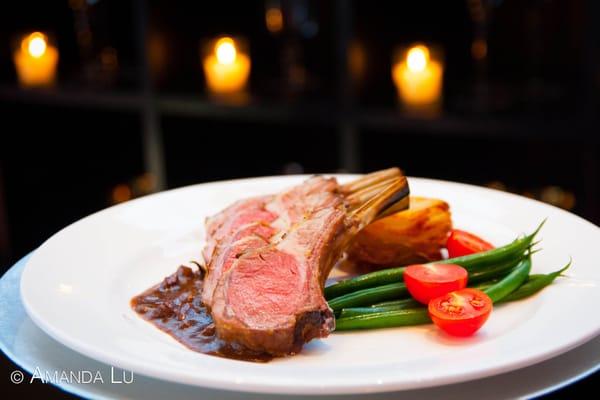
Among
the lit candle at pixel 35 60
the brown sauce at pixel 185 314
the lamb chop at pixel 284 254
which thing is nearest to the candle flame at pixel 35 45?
the lit candle at pixel 35 60

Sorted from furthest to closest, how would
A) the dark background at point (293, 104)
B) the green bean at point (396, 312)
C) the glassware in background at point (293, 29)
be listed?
the glassware in background at point (293, 29) → the dark background at point (293, 104) → the green bean at point (396, 312)

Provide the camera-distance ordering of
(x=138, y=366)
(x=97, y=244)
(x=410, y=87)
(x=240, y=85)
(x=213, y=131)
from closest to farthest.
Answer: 1. (x=138, y=366)
2. (x=97, y=244)
3. (x=410, y=87)
4. (x=240, y=85)
5. (x=213, y=131)

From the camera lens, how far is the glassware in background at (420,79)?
2914 mm

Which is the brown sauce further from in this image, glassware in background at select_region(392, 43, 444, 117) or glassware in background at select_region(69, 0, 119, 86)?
glassware in background at select_region(69, 0, 119, 86)

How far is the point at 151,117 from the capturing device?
3535mm

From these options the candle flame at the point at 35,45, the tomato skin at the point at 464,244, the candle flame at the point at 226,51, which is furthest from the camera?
the candle flame at the point at 35,45

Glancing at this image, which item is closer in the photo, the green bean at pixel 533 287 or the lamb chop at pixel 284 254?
the lamb chop at pixel 284 254

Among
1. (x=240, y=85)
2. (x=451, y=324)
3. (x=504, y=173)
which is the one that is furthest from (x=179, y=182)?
(x=451, y=324)

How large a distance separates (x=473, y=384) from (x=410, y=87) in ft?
6.74

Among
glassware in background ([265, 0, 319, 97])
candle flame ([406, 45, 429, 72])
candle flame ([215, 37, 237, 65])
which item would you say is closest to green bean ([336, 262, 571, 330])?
candle flame ([406, 45, 429, 72])

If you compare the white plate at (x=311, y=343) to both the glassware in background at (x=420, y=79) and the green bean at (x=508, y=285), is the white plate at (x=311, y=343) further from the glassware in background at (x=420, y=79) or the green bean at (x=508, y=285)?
the glassware in background at (x=420, y=79)

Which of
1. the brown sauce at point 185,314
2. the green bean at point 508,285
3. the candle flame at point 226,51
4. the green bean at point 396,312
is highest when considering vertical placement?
the candle flame at point 226,51

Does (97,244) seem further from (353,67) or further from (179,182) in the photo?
(179,182)

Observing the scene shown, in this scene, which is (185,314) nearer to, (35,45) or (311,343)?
(311,343)
